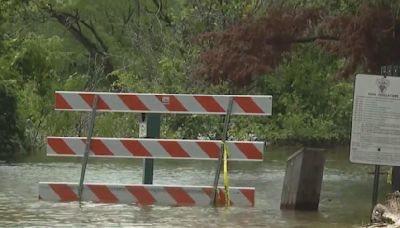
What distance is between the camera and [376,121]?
1073 centimetres

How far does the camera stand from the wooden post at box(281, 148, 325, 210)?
1146 centimetres

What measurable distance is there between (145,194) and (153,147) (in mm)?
581

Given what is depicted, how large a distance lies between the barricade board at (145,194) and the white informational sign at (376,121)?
1.42 metres

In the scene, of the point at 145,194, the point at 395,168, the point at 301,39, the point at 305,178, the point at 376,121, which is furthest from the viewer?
the point at 301,39

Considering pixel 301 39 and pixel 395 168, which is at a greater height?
pixel 301 39

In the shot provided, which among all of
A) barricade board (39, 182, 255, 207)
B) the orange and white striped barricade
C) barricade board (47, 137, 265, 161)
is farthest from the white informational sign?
barricade board (39, 182, 255, 207)

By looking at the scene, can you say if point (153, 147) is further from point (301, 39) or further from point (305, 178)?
point (301, 39)

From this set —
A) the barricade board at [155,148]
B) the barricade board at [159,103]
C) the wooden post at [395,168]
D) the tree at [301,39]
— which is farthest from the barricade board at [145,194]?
the tree at [301,39]

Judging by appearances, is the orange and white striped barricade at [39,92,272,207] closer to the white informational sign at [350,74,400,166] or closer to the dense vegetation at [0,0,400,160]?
the white informational sign at [350,74,400,166]

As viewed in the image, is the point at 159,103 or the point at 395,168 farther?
the point at 395,168

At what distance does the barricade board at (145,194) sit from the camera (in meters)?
11.2

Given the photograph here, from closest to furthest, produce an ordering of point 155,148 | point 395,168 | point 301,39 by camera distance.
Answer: point 155,148
point 395,168
point 301,39

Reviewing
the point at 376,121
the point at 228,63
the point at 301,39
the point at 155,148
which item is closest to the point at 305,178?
the point at 376,121

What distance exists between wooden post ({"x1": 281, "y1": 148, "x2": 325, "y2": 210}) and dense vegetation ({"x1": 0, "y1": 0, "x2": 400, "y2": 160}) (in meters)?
3.34
